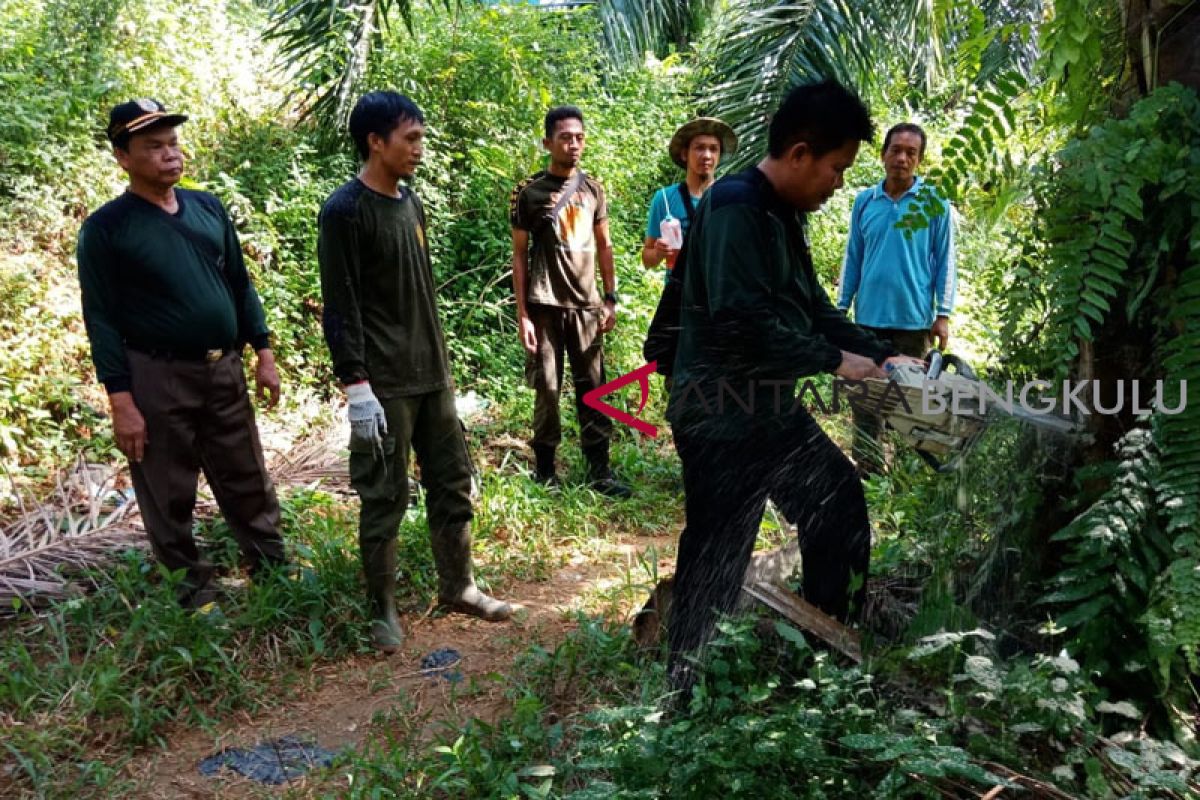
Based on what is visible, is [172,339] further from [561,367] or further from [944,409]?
[944,409]

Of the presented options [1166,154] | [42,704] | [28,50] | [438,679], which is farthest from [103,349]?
[28,50]

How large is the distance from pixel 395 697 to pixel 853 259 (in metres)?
3.18

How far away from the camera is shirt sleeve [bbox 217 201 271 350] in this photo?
419 cm

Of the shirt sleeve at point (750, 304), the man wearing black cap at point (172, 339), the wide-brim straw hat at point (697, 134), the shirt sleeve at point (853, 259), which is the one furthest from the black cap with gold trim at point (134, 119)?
the shirt sleeve at point (853, 259)

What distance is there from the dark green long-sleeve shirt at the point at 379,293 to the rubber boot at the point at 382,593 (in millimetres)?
677

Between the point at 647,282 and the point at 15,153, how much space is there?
180 inches

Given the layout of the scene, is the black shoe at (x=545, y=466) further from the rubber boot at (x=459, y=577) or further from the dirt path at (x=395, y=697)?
the rubber boot at (x=459, y=577)

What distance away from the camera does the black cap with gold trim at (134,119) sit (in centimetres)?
370

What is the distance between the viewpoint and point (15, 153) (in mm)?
6230

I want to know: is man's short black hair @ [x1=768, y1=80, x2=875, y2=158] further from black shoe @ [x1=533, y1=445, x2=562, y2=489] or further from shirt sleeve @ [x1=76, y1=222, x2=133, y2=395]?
black shoe @ [x1=533, y1=445, x2=562, y2=489]

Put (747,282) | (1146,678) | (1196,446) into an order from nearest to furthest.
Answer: (1196,446) < (1146,678) < (747,282)

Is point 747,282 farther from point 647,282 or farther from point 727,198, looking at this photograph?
point 647,282

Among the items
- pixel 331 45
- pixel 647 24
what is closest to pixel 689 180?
pixel 331 45

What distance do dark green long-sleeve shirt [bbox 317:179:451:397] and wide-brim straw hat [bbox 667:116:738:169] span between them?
182 centimetres
